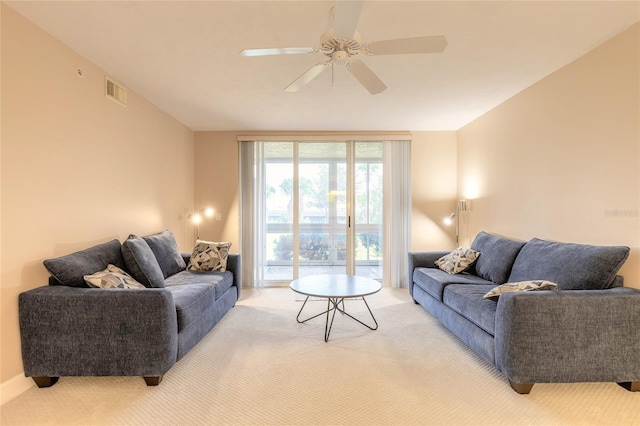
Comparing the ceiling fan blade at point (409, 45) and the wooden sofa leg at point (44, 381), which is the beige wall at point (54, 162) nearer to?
the wooden sofa leg at point (44, 381)

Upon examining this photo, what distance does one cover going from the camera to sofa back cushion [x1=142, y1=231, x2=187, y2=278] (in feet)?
10.9

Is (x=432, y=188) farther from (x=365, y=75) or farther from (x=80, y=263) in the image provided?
(x=80, y=263)

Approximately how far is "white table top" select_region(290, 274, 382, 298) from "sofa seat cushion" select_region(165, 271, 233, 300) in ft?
2.47

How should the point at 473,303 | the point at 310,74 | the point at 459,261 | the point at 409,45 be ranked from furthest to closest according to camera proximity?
the point at 459,261 → the point at 473,303 → the point at 310,74 → the point at 409,45

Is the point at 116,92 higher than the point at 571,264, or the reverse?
the point at 116,92

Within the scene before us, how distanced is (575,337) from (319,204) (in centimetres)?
354

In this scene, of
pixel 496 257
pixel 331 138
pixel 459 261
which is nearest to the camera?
pixel 496 257

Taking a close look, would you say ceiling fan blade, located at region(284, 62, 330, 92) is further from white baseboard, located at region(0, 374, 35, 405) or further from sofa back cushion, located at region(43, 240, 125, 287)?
white baseboard, located at region(0, 374, 35, 405)

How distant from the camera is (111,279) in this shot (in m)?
2.32

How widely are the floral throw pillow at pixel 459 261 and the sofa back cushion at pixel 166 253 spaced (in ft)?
10.2

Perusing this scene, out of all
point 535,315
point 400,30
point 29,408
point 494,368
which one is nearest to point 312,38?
point 400,30

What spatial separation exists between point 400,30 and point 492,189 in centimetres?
260

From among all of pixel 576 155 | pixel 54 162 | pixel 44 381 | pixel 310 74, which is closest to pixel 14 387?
pixel 44 381

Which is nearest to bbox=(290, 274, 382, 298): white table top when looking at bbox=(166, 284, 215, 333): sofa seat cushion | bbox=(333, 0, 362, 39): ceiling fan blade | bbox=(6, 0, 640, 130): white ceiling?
bbox=(166, 284, 215, 333): sofa seat cushion
